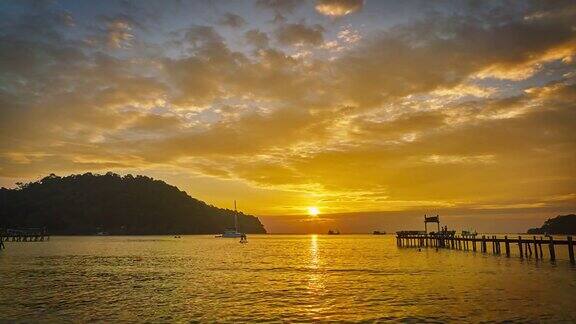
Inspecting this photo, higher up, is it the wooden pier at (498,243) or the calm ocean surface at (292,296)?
the wooden pier at (498,243)

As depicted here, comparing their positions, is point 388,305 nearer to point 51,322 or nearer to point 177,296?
point 177,296

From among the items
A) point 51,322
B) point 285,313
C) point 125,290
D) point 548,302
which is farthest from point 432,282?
point 51,322

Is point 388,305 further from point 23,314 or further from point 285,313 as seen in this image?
point 23,314

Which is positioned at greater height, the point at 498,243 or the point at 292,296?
the point at 498,243

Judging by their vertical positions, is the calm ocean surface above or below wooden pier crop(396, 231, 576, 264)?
below

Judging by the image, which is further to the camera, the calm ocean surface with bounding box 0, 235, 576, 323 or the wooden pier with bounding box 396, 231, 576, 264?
the wooden pier with bounding box 396, 231, 576, 264

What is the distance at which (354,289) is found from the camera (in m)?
36.2

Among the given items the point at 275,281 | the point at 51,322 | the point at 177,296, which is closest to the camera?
the point at 51,322

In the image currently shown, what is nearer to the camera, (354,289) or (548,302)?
(548,302)

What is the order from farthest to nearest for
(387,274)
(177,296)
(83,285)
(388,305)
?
(387,274) → (83,285) → (177,296) → (388,305)

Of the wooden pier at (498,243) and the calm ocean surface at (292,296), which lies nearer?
the calm ocean surface at (292,296)

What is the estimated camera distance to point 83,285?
3916 cm

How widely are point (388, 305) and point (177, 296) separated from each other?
15392 millimetres

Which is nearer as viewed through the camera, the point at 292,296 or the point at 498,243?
the point at 292,296
